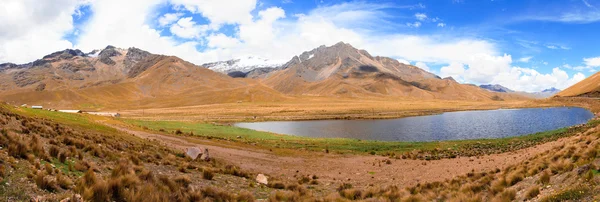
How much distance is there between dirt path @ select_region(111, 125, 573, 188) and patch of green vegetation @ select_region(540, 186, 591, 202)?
9.17 metres

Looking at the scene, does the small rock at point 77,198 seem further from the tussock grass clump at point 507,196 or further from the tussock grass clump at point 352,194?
the tussock grass clump at point 507,196

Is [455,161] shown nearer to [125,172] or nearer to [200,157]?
[200,157]

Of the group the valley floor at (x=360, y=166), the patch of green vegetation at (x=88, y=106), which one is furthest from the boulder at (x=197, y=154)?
the patch of green vegetation at (x=88, y=106)

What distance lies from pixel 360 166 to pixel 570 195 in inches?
646

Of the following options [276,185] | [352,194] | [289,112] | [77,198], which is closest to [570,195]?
[352,194]

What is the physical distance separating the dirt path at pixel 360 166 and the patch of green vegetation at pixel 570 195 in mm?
9170

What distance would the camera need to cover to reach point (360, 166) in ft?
81.2

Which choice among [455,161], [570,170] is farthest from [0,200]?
[455,161]

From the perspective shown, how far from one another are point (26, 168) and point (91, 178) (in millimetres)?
1840

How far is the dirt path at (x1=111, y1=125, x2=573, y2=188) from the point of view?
65.7 ft

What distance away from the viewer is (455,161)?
25.2 m

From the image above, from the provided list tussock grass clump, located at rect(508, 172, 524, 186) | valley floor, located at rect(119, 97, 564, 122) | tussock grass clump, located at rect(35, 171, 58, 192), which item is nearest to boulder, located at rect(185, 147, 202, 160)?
tussock grass clump, located at rect(35, 171, 58, 192)

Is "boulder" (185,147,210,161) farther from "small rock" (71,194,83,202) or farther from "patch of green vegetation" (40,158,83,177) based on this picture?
"small rock" (71,194,83,202)

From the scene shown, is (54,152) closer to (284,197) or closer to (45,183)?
(45,183)
